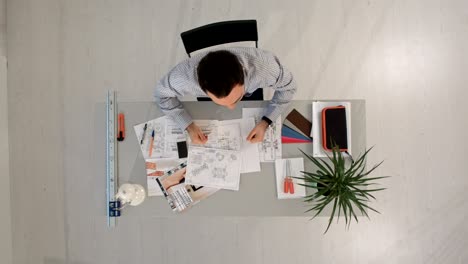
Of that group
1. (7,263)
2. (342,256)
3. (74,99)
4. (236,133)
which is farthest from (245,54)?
(7,263)

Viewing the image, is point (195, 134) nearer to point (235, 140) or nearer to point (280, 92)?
point (235, 140)

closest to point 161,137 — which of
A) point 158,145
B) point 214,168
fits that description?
point 158,145

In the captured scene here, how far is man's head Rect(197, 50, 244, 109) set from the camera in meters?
1.12

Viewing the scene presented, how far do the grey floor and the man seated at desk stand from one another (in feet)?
2.63

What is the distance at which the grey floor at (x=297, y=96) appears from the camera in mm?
2133

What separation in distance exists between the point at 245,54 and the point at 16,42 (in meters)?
1.82

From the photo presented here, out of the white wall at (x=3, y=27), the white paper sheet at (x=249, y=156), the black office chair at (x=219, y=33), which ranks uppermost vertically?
the white wall at (x=3, y=27)

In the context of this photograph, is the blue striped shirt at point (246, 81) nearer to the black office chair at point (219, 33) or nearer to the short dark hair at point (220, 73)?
the short dark hair at point (220, 73)

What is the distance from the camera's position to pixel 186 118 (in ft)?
4.76

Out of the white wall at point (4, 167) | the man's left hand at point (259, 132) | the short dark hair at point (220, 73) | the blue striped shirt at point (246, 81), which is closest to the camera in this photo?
the short dark hair at point (220, 73)

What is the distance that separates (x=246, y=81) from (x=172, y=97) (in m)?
0.37

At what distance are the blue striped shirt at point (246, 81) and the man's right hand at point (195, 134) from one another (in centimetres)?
3

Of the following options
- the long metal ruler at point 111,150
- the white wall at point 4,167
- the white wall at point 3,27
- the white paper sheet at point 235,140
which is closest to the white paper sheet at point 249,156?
the white paper sheet at point 235,140

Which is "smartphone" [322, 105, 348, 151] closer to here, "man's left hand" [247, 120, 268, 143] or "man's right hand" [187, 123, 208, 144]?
"man's left hand" [247, 120, 268, 143]
